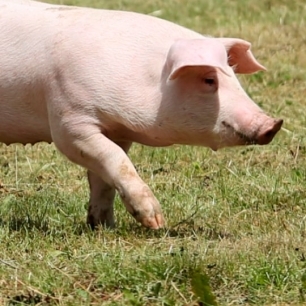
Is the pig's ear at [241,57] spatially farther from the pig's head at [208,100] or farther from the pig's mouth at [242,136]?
the pig's mouth at [242,136]

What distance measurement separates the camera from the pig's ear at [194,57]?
181 inches

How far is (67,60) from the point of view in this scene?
4.83 meters

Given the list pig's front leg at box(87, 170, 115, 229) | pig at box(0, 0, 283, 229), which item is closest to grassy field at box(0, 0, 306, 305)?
pig's front leg at box(87, 170, 115, 229)

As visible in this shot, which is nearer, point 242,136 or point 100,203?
point 242,136

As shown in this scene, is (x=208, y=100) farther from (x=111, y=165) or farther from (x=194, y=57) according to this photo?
(x=111, y=165)

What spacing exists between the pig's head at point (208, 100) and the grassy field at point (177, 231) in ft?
1.42

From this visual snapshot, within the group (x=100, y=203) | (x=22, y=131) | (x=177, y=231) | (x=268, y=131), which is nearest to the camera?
(x=268, y=131)

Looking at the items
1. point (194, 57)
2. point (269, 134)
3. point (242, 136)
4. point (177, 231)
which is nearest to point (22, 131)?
point (177, 231)

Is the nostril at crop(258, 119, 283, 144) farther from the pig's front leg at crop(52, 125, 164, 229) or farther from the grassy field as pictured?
the pig's front leg at crop(52, 125, 164, 229)

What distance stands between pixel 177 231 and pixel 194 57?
80 cm

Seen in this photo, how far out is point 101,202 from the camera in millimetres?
5215

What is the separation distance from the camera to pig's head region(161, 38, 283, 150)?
4.62m

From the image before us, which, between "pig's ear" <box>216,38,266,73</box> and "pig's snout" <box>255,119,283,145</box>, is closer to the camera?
"pig's snout" <box>255,119,283,145</box>

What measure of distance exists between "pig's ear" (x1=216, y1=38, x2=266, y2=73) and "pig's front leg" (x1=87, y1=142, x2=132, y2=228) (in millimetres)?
607
